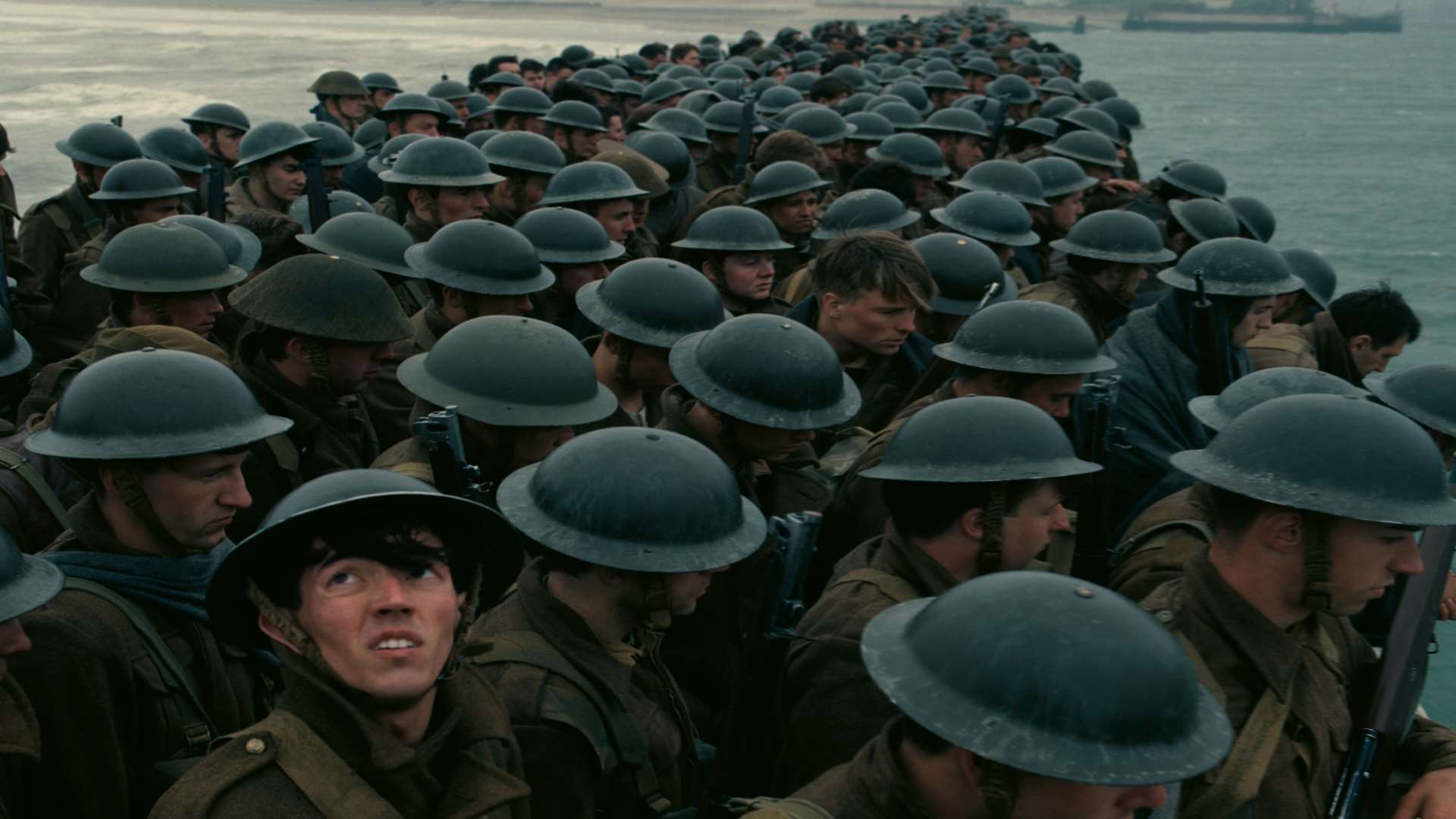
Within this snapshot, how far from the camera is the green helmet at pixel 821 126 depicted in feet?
40.4

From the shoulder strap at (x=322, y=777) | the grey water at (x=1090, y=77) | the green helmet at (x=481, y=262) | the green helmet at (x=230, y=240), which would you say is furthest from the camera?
the grey water at (x=1090, y=77)

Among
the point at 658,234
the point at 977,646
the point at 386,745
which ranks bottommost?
the point at 658,234

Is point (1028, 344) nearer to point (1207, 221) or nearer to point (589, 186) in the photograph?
point (589, 186)

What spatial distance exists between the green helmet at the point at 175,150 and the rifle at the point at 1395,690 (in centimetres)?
856

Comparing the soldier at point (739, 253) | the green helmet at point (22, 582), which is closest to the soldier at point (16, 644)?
the green helmet at point (22, 582)

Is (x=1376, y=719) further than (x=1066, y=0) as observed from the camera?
No

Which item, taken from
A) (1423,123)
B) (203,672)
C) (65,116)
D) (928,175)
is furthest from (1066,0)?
(203,672)

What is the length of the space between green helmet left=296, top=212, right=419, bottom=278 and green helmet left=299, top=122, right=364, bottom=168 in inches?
156

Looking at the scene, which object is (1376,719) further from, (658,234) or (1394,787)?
(658,234)

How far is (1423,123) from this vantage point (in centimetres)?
5309

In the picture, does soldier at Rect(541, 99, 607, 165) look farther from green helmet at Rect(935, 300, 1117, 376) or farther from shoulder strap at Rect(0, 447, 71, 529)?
shoulder strap at Rect(0, 447, 71, 529)

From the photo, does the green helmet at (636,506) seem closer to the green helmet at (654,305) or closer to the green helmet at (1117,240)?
the green helmet at (654,305)

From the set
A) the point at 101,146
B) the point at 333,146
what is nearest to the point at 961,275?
the point at 101,146

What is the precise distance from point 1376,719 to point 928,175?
26.3 feet
